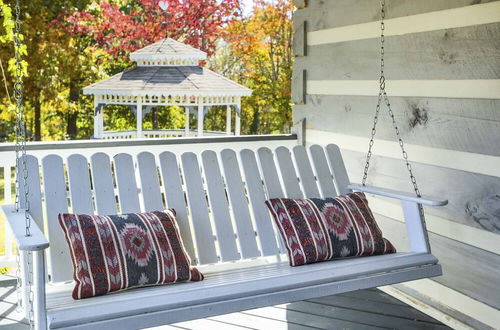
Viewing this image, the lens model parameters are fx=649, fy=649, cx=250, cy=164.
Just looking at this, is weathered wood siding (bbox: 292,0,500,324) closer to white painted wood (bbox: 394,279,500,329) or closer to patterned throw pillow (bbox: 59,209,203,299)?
white painted wood (bbox: 394,279,500,329)

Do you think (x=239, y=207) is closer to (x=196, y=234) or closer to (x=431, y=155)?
(x=196, y=234)

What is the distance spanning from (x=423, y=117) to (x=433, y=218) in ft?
1.62

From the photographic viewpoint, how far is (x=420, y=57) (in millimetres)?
3160

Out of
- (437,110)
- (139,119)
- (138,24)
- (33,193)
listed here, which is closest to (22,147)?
(33,193)

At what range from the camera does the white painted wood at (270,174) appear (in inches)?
124

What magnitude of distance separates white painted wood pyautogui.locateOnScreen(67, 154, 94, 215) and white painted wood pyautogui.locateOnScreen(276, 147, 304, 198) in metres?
0.97

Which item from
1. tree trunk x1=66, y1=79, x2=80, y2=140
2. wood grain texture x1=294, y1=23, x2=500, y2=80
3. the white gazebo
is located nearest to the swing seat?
wood grain texture x1=294, y1=23, x2=500, y2=80

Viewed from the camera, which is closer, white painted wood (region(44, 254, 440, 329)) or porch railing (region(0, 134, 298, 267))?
white painted wood (region(44, 254, 440, 329))

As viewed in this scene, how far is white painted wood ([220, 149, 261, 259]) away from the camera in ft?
9.85

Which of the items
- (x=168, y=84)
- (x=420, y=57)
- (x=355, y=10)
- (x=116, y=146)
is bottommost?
(x=116, y=146)

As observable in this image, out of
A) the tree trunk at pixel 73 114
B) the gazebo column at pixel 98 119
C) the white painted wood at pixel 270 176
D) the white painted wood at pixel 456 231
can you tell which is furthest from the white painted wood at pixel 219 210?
the tree trunk at pixel 73 114

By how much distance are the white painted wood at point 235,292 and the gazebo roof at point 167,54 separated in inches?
230

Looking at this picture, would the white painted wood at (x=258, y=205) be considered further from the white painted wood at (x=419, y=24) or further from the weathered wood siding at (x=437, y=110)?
the white painted wood at (x=419, y=24)

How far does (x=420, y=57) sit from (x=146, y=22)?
21.8 ft
